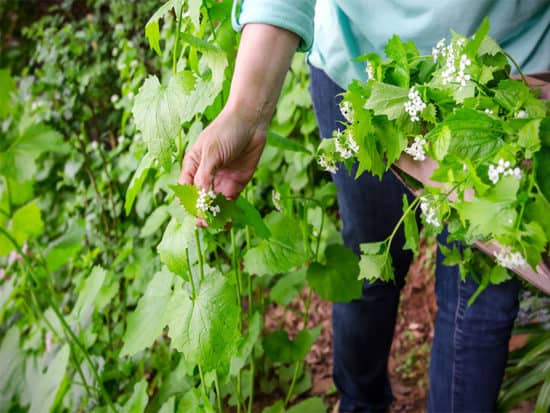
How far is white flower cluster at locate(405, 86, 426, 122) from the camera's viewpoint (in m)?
0.68

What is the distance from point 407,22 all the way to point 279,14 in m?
0.26

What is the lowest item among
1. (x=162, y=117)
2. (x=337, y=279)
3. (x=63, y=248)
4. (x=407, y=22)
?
(x=63, y=248)

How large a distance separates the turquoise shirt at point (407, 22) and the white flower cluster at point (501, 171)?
0.33 meters

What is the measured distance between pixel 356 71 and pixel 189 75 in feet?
1.18

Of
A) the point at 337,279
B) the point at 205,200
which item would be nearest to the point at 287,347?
the point at 337,279

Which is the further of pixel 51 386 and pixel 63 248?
A: pixel 63 248

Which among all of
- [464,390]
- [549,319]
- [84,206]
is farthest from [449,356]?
[84,206]

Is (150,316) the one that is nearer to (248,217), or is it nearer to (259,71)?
(248,217)

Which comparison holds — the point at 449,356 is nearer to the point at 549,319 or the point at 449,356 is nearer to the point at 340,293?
the point at 340,293

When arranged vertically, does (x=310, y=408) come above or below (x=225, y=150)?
below

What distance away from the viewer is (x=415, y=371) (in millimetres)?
1872

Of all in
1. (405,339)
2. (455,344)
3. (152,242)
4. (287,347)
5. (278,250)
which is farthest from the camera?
(405,339)

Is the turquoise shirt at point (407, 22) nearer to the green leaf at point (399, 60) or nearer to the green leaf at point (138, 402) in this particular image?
the green leaf at point (399, 60)

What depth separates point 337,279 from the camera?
3.87ft
